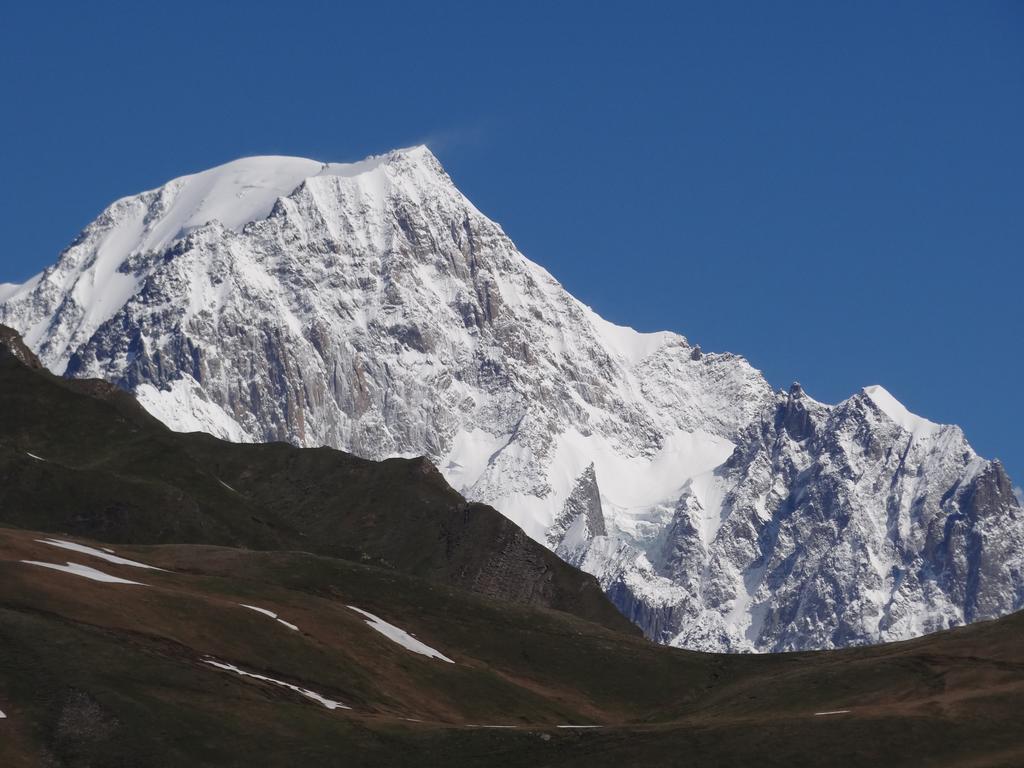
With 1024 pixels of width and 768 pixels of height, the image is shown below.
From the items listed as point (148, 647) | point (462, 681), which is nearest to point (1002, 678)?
point (462, 681)

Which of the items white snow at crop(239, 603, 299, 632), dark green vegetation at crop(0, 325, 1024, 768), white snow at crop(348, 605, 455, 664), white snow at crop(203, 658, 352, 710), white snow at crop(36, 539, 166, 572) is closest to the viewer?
dark green vegetation at crop(0, 325, 1024, 768)

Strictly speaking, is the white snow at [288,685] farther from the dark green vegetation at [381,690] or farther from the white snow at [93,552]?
the white snow at [93,552]

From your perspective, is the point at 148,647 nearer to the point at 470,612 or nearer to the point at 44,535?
the point at 44,535

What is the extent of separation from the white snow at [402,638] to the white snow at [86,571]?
1036 inches

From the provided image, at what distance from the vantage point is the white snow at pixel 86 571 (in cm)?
14875

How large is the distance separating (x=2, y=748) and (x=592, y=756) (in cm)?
3409

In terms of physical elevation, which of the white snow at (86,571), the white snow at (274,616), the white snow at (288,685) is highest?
the white snow at (274,616)

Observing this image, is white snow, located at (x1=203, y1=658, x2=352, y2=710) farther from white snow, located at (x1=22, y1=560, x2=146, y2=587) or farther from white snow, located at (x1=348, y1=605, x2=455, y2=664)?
white snow, located at (x1=348, y1=605, x2=455, y2=664)

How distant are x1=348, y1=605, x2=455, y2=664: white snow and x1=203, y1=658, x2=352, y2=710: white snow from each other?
104 feet

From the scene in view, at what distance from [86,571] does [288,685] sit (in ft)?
72.0

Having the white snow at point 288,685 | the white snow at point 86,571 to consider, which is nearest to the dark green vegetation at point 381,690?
the white snow at point 288,685

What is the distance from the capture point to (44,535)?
171125mm

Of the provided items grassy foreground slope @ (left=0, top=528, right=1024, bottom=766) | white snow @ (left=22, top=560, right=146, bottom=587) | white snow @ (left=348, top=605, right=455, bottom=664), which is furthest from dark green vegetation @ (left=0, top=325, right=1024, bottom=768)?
white snow @ (left=348, top=605, right=455, bottom=664)

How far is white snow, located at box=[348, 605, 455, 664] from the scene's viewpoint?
173m
